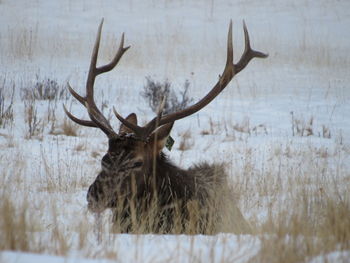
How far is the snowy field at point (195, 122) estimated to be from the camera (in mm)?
3074

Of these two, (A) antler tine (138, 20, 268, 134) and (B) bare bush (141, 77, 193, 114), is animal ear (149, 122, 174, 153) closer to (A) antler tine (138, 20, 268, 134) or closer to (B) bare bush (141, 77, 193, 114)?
(A) antler tine (138, 20, 268, 134)

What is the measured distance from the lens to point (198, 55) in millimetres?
19562

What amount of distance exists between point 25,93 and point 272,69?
29.7 ft

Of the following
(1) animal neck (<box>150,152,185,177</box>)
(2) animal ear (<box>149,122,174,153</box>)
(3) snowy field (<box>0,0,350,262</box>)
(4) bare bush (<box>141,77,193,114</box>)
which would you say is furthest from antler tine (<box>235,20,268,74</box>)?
(4) bare bush (<box>141,77,193,114</box>)

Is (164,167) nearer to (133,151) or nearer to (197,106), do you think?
(133,151)

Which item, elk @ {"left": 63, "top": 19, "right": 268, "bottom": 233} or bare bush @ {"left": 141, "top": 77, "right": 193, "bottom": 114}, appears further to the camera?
bare bush @ {"left": 141, "top": 77, "right": 193, "bottom": 114}

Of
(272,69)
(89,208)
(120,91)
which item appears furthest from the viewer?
(272,69)

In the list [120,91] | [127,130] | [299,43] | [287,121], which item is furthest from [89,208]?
[299,43]

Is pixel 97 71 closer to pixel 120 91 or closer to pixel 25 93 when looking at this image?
pixel 25 93

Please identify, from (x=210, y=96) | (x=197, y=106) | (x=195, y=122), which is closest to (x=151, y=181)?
(x=197, y=106)

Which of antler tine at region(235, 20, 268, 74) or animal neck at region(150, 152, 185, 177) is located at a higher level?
antler tine at region(235, 20, 268, 74)

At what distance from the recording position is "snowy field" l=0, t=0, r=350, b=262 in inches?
121

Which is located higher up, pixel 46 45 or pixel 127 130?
pixel 46 45

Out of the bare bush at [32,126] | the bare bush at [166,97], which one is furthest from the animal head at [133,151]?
the bare bush at [166,97]
